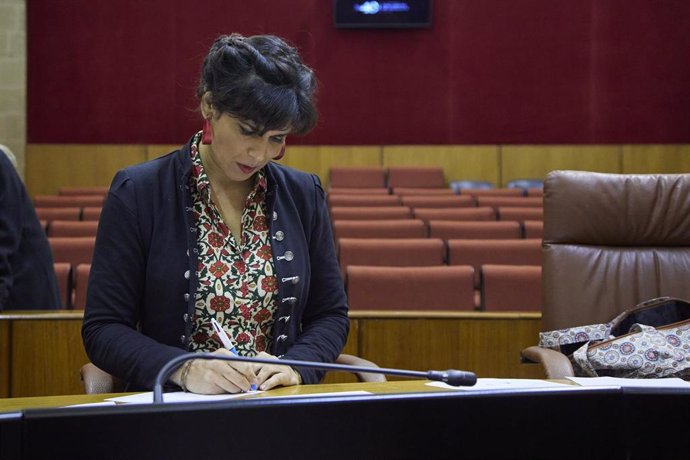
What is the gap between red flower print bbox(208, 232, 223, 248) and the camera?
38.3 inches

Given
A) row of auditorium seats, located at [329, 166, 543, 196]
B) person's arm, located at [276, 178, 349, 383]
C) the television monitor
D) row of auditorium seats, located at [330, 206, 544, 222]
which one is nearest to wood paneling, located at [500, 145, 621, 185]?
row of auditorium seats, located at [329, 166, 543, 196]

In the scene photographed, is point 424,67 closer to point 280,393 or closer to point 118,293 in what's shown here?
point 118,293

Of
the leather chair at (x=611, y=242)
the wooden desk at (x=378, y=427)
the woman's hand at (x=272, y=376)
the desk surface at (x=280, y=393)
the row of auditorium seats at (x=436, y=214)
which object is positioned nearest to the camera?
the wooden desk at (x=378, y=427)

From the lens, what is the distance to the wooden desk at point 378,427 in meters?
0.45

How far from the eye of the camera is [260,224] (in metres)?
1.01

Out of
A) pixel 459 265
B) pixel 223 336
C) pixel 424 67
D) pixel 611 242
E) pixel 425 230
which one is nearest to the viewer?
pixel 223 336

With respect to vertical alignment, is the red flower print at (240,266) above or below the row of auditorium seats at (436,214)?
below

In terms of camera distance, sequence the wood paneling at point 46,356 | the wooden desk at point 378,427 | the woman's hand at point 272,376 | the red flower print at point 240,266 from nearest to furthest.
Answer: the wooden desk at point 378,427 < the woman's hand at point 272,376 < the red flower print at point 240,266 < the wood paneling at point 46,356

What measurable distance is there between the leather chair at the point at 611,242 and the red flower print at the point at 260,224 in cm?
47

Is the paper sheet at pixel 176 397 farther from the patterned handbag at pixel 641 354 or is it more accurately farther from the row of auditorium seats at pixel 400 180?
the row of auditorium seats at pixel 400 180

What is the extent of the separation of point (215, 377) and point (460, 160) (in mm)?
4079

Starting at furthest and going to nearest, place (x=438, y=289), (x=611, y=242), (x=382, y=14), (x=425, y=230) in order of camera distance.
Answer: (x=382, y=14) < (x=425, y=230) < (x=438, y=289) < (x=611, y=242)

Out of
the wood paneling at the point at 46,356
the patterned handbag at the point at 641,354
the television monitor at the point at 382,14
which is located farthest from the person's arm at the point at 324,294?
the television monitor at the point at 382,14

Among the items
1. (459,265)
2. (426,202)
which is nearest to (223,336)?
(459,265)
